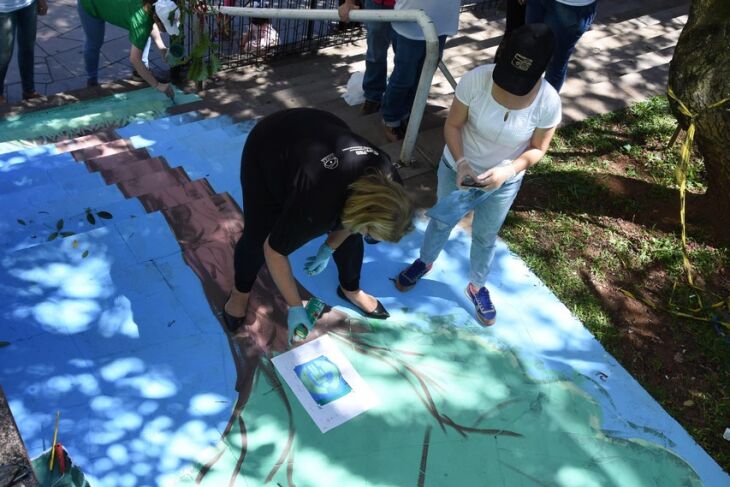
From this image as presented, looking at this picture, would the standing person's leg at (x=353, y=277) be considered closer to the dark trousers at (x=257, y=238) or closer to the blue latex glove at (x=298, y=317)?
the dark trousers at (x=257, y=238)

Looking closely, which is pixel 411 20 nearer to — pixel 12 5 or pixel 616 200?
pixel 616 200

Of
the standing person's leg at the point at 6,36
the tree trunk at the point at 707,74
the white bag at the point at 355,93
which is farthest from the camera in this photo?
the white bag at the point at 355,93

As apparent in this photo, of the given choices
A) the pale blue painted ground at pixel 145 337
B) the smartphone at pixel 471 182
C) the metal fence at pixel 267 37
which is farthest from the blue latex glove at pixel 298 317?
the metal fence at pixel 267 37

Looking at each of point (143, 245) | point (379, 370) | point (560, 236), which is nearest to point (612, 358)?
point (560, 236)

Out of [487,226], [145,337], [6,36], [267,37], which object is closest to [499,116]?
[487,226]

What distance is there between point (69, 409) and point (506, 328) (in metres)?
2.15

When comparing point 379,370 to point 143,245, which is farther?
point 143,245

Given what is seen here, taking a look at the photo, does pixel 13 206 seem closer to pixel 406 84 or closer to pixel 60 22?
pixel 406 84

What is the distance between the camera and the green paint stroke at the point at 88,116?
5.28 m

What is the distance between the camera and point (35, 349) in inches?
124

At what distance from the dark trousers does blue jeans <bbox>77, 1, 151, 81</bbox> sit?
3.01m

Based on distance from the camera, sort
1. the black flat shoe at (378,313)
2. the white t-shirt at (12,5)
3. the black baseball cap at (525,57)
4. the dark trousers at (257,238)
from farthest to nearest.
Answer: the white t-shirt at (12,5), the black flat shoe at (378,313), the dark trousers at (257,238), the black baseball cap at (525,57)

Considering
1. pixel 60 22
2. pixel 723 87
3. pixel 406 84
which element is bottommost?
pixel 60 22

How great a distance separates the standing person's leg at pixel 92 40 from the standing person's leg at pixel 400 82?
8.25 ft
